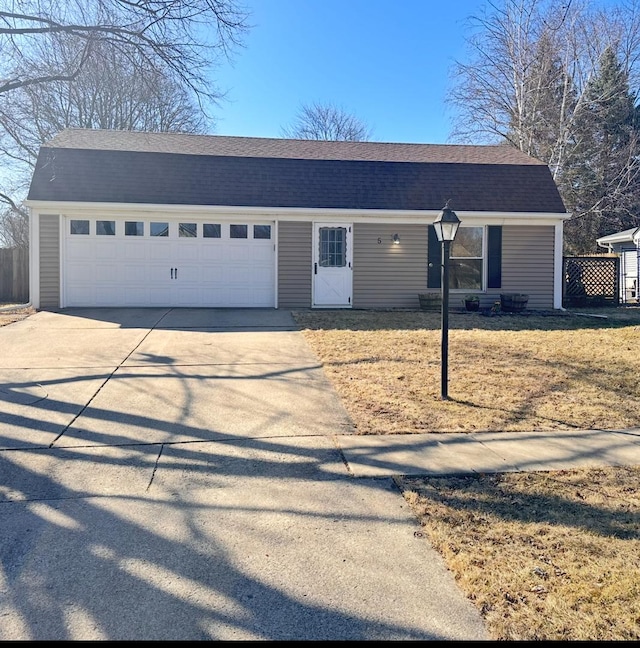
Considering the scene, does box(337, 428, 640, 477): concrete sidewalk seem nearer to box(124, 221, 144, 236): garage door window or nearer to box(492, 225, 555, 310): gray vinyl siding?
box(492, 225, 555, 310): gray vinyl siding

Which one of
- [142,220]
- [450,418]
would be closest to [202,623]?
[450,418]

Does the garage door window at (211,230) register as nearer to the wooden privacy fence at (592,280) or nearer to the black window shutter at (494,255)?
the black window shutter at (494,255)

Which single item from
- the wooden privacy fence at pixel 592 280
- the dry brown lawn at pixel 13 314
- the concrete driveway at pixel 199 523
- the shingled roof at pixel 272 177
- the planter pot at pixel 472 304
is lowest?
the concrete driveway at pixel 199 523

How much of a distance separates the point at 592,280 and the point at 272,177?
9.90 meters

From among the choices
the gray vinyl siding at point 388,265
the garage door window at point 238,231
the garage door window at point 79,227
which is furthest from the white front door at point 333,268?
the garage door window at point 79,227

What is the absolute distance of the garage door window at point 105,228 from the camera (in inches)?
492

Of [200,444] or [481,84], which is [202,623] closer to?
[200,444]

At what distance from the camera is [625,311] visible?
46.6 ft

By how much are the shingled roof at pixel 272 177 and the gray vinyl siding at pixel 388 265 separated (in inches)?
26.0

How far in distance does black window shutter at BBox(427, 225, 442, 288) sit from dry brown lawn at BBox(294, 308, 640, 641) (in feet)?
8.14

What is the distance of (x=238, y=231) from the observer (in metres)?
13.0

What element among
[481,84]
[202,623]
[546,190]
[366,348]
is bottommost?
[202,623]

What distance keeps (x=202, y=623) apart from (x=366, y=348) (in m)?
6.23

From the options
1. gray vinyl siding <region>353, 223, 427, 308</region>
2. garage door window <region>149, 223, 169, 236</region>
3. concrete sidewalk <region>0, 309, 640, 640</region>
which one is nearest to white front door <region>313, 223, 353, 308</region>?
gray vinyl siding <region>353, 223, 427, 308</region>
